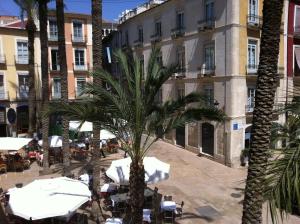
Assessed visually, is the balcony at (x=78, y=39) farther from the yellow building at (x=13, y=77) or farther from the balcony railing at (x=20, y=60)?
the balcony railing at (x=20, y=60)

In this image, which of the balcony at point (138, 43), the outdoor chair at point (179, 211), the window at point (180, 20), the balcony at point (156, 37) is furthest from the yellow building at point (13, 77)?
the outdoor chair at point (179, 211)

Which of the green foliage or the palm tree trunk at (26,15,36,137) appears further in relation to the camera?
the palm tree trunk at (26,15,36,137)

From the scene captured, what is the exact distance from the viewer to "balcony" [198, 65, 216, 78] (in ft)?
74.0

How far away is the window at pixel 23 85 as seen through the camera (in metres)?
31.0

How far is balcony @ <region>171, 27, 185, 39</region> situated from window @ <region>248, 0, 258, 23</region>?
538 cm

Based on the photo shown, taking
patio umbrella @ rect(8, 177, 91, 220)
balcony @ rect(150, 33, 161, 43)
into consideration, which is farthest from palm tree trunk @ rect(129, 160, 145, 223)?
balcony @ rect(150, 33, 161, 43)

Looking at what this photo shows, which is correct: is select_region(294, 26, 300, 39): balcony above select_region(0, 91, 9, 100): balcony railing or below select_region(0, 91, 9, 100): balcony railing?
above

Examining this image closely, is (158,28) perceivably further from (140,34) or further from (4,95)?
(4,95)

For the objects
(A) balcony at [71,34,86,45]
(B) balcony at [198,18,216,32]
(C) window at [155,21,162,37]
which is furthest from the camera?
(A) balcony at [71,34,86,45]

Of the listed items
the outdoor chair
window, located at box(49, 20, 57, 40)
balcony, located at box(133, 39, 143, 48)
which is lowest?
the outdoor chair

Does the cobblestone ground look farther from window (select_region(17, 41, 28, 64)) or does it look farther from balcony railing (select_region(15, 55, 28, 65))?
window (select_region(17, 41, 28, 64))

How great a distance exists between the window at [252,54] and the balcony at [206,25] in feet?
8.92

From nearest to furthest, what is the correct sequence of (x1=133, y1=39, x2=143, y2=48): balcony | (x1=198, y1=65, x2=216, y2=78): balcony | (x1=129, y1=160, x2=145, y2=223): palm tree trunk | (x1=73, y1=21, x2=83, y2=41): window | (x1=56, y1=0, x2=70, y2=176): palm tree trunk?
(x1=129, y1=160, x2=145, y2=223): palm tree trunk → (x1=56, y1=0, x2=70, y2=176): palm tree trunk → (x1=198, y1=65, x2=216, y2=78): balcony → (x1=133, y1=39, x2=143, y2=48): balcony → (x1=73, y1=21, x2=83, y2=41): window

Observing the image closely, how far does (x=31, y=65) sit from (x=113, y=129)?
58.4 ft
